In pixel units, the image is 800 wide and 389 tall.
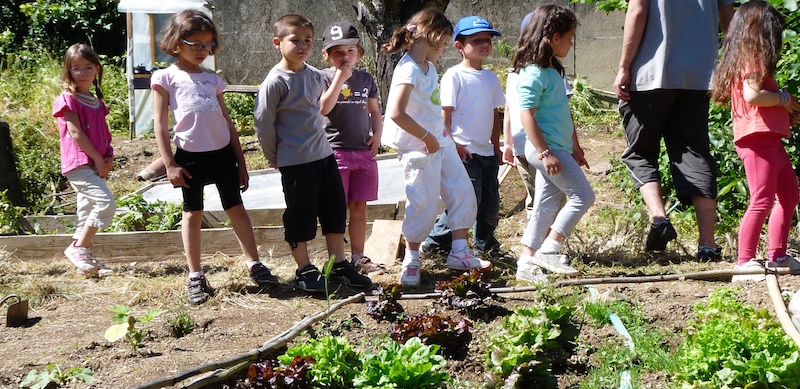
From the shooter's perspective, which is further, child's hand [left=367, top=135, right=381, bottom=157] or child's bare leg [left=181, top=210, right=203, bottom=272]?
child's hand [left=367, top=135, right=381, bottom=157]

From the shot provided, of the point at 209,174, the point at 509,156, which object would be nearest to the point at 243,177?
the point at 209,174

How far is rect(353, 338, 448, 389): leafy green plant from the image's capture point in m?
3.01

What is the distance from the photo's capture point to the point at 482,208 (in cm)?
571

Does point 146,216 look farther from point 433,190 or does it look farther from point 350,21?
point 350,21

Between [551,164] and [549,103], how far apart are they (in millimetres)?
422

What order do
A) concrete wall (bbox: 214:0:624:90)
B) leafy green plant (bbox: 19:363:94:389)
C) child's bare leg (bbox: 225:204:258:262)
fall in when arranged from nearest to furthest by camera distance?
leafy green plant (bbox: 19:363:94:389) < child's bare leg (bbox: 225:204:258:262) < concrete wall (bbox: 214:0:624:90)

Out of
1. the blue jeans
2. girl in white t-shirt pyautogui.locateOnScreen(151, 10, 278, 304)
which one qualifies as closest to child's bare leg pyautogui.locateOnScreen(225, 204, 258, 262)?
girl in white t-shirt pyautogui.locateOnScreen(151, 10, 278, 304)

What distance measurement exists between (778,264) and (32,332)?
4102 millimetres

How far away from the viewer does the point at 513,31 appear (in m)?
12.6

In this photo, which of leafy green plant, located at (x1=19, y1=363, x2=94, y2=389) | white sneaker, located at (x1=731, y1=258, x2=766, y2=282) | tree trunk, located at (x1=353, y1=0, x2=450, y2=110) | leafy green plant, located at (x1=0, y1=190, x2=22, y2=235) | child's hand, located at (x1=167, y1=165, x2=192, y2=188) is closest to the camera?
leafy green plant, located at (x1=19, y1=363, x2=94, y2=389)

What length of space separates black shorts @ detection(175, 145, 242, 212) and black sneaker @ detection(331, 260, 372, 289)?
733mm

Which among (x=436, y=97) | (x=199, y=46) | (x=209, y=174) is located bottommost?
(x=209, y=174)

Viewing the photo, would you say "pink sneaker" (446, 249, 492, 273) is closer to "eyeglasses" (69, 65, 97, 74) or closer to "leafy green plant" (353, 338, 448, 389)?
"leafy green plant" (353, 338, 448, 389)

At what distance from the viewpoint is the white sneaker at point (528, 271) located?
4.84 meters
